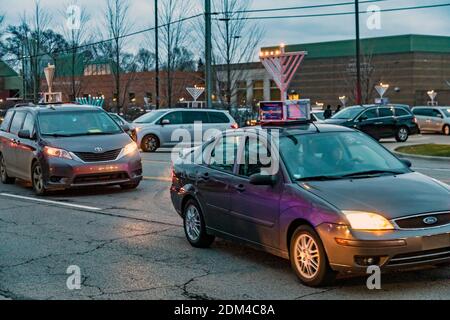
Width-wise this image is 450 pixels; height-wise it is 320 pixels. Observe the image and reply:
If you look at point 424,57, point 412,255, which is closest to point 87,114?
point 412,255

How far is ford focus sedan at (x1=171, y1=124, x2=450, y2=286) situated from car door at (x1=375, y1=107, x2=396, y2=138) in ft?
69.0

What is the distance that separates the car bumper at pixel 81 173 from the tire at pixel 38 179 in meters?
0.23

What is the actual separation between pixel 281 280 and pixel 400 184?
1.46 m

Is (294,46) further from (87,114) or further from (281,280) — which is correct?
(281,280)

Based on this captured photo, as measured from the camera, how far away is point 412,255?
18.3ft

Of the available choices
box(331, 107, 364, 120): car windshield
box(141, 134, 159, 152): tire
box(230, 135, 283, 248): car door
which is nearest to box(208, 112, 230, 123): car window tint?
box(141, 134, 159, 152): tire

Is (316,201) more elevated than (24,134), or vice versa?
(24,134)

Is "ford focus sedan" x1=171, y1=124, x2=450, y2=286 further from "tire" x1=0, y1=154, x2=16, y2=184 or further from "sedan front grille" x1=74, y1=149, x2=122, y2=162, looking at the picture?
"tire" x1=0, y1=154, x2=16, y2=184

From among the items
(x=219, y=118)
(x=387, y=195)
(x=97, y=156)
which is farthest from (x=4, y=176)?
(x=219, y=118)

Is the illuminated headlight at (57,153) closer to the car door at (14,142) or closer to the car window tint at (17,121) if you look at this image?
the car door at (14,142)

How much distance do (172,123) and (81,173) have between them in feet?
45.0

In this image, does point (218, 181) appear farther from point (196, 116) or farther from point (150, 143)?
point (196, 116)

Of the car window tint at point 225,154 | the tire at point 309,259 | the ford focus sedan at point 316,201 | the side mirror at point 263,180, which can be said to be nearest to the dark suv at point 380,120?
the car window tint at point 225,154

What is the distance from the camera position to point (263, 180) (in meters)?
6.53
